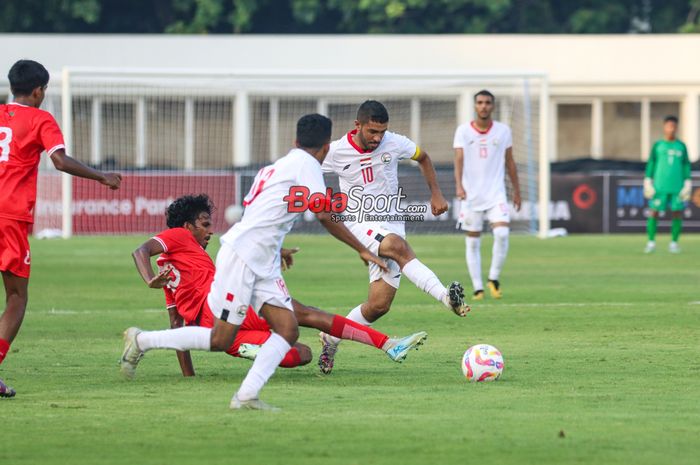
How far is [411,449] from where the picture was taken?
705 centimetres

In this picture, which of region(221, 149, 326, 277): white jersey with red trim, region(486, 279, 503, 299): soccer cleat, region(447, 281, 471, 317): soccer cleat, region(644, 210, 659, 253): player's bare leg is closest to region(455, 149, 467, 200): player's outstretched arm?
region(486, 279, 503, 299): soccer cleat

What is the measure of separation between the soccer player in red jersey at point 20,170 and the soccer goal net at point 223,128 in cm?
2060

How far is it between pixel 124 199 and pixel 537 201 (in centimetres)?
929

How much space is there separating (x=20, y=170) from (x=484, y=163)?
344 inches

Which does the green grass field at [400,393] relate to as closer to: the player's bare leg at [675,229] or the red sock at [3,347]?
the red sock at [3,347]

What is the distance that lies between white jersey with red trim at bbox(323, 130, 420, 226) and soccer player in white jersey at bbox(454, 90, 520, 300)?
5.38 meters

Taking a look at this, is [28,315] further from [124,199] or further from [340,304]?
[124,199]

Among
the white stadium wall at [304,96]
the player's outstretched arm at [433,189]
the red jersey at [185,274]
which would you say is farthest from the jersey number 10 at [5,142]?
the white stadium wall at [304,96]

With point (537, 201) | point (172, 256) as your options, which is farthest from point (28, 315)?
point (537, 201)

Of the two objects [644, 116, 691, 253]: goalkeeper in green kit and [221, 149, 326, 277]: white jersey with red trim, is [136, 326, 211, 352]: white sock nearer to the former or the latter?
→ [221, 149, 326, 277]: white jersey with red trim

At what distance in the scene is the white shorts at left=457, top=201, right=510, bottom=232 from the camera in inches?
655

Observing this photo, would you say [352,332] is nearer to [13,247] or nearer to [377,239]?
[377,239]

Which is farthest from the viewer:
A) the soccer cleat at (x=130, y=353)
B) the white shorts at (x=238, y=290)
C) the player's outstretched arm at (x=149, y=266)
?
the player's outstretched arm at (x=149, y=266)

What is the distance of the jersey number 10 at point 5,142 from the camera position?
8969 millimetres
